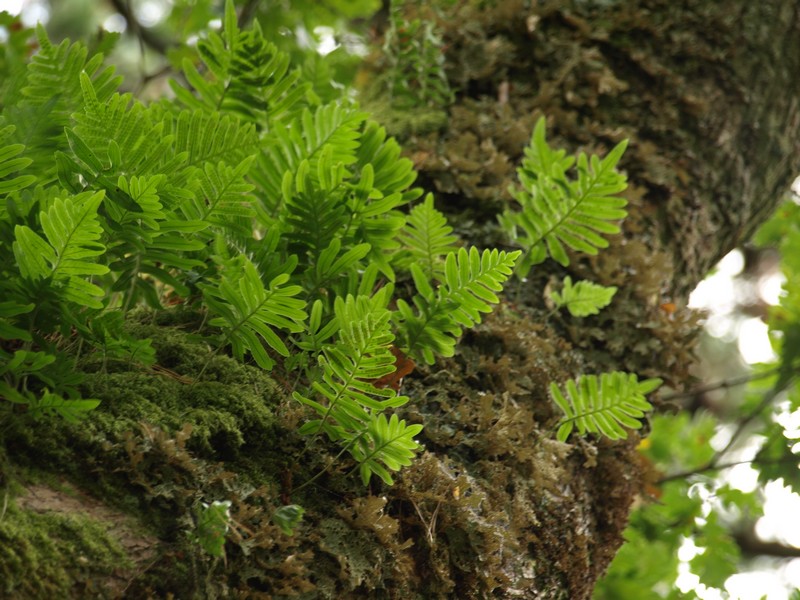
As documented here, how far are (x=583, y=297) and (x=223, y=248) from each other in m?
0.76

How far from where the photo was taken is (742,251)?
6.20 m

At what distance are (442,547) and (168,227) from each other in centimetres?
61

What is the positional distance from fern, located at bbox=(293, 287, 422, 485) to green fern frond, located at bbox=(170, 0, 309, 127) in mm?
619

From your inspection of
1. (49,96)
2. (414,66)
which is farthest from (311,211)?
(414,66)

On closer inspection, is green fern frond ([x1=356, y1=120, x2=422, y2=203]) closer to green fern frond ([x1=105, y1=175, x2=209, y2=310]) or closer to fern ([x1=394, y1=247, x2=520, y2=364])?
fern ([x1=394, y1=247, x2=520, y2=364])

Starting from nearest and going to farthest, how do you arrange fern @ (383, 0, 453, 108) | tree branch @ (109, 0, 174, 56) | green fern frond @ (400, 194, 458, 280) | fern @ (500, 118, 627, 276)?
green fern frond @ (400, 194, 458, 280) < fern @ (500, 118, 627, 276) < fern @ (383, 0, 453, 108) < tree branch @ (109, 0, 174, 56)

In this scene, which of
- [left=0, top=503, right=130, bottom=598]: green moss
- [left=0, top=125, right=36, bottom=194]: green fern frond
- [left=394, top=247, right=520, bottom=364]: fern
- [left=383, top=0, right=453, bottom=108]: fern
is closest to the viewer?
[left=0, top=503, right=130, bottom=598]: green moss

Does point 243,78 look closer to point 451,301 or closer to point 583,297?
point 451,301

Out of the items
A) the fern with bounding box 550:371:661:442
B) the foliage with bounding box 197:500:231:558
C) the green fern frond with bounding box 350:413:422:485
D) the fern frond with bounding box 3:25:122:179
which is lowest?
the fern with bounding box 550:371:661:442

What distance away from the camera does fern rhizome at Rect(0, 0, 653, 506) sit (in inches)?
38.6

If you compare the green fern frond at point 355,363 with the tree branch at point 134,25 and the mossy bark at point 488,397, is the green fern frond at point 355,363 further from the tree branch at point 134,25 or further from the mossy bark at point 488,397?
the tree branch at point 134,25

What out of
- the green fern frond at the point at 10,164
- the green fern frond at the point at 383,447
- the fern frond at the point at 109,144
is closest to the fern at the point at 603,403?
the green fern frond at the point at 383,447

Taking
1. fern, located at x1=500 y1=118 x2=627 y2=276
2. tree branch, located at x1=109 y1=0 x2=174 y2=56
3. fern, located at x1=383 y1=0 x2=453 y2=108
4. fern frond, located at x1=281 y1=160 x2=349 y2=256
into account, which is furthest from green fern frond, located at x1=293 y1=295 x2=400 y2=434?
tree branch, located at x1=109 y1=0 x2=174 y2=56

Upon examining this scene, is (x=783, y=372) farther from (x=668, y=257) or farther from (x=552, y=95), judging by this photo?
(x=552, y=95)
